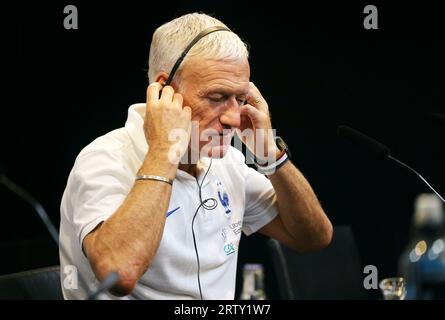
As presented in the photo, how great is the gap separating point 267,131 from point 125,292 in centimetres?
71

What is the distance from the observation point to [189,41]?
2.05 metres

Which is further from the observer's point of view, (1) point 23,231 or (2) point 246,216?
(1) point 23,231

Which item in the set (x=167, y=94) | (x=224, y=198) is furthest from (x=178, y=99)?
(x=224, y=198)

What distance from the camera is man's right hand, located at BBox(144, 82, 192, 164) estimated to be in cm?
192

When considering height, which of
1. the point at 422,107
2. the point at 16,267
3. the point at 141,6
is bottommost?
the point at 16,267

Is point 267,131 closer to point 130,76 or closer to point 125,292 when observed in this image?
point 125,292

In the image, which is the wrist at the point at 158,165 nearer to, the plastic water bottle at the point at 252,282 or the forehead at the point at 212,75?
the forehead at the point at 212,75

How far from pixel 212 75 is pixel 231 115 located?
116mm

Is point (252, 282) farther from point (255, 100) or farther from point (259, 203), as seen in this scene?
point (255, 100)

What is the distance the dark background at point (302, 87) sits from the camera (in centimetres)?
427

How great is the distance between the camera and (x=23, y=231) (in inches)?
179
